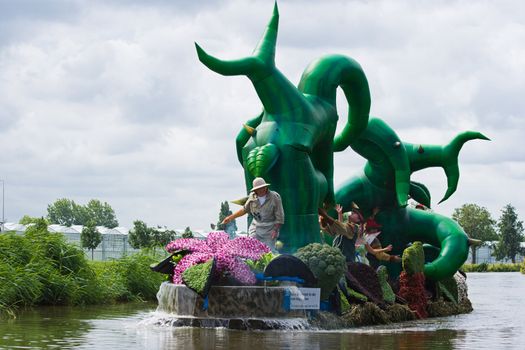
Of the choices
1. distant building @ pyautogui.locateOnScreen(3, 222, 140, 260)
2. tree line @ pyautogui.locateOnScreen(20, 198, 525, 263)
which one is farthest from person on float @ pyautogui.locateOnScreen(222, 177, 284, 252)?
distant building @ pyautogui.locateOnScreen(3, 222, 140, 260)

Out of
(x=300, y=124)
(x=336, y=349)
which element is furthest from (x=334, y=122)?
(x=336, y=349)

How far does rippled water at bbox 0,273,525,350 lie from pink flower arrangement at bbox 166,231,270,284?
2.41ft

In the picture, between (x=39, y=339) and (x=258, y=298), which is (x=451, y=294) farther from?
(x=39, y=339)

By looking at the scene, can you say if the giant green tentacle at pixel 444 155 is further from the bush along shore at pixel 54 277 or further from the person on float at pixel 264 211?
the person on float at pixel 264 211

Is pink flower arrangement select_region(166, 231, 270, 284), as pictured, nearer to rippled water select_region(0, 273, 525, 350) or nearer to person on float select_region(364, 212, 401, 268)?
rippled water select_region(0, 273, 525, 350)

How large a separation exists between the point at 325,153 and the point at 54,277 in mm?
4645

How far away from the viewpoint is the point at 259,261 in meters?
11.4

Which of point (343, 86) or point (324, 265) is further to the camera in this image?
point (343, 86)

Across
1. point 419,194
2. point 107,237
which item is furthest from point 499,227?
point 419,194

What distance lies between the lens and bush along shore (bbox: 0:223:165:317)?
→ 14.0 metres

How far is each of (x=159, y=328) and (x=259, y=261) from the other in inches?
58.4

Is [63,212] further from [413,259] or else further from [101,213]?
[413,259]

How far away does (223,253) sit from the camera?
10977mm

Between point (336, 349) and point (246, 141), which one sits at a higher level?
point (246, 141)
